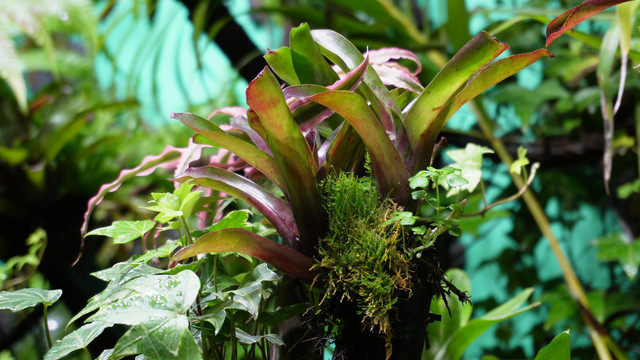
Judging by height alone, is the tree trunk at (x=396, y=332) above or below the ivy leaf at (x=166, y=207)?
below

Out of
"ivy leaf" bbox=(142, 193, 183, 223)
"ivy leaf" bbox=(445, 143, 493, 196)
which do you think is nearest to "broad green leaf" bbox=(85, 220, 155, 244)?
"ivy leaf" bbox=(142, 193, 183, 223)

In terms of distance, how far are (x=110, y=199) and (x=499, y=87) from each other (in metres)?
1.40

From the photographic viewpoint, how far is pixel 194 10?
1.36 m

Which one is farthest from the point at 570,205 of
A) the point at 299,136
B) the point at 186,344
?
the point at 186,344

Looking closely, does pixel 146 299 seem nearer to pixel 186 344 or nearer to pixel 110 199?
pixel 186 344

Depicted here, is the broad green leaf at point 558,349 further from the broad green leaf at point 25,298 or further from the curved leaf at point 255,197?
the broad green leaf at point 25,298

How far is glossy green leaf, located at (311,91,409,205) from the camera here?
1.42 ft

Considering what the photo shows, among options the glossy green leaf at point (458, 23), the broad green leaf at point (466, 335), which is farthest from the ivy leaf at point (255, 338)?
the glossy green leaf at point (458, 23)

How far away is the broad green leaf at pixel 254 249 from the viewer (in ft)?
1.46

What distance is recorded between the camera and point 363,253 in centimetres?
46

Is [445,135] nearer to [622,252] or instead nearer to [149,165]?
[622,252]

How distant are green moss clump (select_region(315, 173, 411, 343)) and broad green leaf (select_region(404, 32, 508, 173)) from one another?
7 centimetres

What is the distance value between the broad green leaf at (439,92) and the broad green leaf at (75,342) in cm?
Result: 37

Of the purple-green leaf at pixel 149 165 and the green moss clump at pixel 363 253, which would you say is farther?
the purple-green leaf at pixel 149 165
